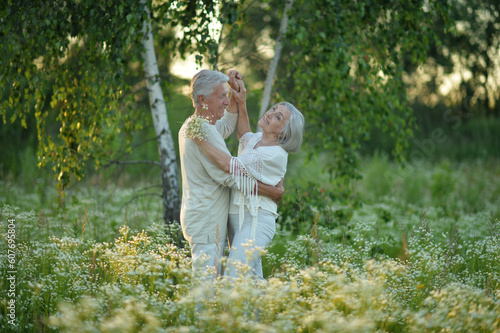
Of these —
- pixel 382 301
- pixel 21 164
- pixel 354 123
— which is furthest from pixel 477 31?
pixel 382 301

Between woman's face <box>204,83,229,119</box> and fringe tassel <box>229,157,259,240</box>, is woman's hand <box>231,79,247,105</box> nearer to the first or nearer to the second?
woman's face <box>204,83,229,119</box>

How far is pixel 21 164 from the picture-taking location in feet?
30.4

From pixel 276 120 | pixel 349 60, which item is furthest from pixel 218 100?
pixel 349 60

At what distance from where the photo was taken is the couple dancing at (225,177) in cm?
332

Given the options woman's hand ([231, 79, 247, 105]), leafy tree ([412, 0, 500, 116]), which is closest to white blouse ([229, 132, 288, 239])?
woman's hand ([231, 79, 247, 105])

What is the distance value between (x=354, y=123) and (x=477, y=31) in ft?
39.4

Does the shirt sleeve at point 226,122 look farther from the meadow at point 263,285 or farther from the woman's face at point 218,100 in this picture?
the meadow at point 263,285

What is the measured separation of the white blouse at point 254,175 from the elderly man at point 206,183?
2.2 inches

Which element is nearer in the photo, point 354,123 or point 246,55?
point 246,55

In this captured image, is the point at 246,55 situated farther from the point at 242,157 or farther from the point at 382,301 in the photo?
the point at 382,301

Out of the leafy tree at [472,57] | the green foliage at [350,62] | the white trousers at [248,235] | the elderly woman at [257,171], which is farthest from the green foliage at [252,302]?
the leafy tree at [472,57]

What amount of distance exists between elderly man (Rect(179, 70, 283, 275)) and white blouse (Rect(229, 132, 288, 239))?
6 cm

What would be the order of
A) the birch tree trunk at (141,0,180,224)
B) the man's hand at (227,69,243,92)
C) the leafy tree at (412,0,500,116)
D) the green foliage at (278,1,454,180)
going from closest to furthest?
the man's hand at (227,69,243,92) → the green foliage at (278,1,454,180) → the birch tree trunk at (141,0,180,224) → the leafy tree at (412,0,500,116)

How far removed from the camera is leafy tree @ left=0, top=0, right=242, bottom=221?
160 inches
